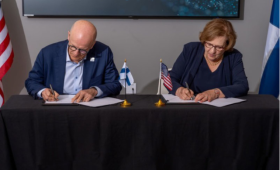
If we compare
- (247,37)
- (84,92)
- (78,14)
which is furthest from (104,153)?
(247,37)

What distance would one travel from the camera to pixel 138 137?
7.45 ft

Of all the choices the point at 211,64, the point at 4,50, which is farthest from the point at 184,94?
the point at 4,50

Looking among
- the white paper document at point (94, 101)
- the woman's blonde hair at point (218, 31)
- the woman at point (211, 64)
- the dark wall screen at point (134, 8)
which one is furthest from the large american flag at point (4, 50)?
the woman's blonde hair at point (218, 31)

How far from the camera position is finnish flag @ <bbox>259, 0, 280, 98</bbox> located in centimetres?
370

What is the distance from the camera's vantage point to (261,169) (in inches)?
94.6

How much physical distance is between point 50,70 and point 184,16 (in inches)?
69.4

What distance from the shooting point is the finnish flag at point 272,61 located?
3.70 metres

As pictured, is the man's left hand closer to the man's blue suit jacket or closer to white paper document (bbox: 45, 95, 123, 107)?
white paper document (bbox: 45, 95, 123, 107)

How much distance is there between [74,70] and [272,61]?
2.06 metres

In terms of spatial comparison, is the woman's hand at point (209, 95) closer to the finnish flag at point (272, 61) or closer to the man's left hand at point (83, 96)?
the man's left hand at point (83, 96)

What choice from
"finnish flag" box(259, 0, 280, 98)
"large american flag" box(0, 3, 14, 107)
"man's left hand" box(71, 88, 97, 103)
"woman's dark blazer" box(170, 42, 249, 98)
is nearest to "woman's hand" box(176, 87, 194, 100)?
"woman's dark blazer" box(170, 42, 249, 98)

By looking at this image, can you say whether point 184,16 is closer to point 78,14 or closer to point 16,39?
point 78,14

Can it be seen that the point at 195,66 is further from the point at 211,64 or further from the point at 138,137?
the point at 138,137

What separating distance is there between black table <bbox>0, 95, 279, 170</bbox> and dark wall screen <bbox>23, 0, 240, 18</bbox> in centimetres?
176
